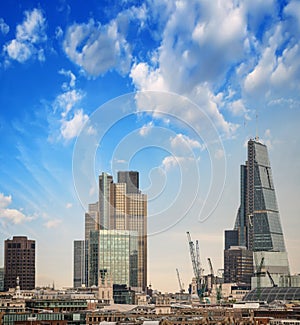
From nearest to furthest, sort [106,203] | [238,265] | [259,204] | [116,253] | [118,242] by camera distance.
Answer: [106,203] → [116,253] → [118,242] → [238,265] → [259,204]

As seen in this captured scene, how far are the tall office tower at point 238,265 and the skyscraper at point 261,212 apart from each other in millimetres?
1631

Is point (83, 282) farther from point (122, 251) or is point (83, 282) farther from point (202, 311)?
point (202, 311)

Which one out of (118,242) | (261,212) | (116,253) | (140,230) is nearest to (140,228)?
(140,230)

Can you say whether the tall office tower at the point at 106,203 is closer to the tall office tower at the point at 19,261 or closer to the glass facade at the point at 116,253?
the glass facade at the point at 116,253

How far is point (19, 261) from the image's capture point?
104938 millimetres

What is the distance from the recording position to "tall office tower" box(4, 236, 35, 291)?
104113 millimetres

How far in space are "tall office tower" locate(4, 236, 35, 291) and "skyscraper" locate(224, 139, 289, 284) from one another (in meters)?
34.1

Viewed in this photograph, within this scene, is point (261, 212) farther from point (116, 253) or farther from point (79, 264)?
point (116, 253)

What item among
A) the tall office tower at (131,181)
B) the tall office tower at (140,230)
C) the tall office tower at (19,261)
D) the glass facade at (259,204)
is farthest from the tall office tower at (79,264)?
the glass facade at (259,204)

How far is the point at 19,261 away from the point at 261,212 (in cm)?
4003

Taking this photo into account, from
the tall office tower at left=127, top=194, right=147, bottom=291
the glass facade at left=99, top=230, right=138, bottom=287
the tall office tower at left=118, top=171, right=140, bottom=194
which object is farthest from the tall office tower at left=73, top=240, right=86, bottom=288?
the tall office tower at left=118, top=171, right=140, bottom=194

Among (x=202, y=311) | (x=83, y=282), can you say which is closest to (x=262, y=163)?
(x=83, y=282)

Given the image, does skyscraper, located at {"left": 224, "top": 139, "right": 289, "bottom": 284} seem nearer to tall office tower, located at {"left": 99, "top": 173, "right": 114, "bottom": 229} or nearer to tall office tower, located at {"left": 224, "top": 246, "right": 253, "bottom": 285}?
tall office tower, located at {"left": 224, "top": 246, "right": 253, "bottom": 285}

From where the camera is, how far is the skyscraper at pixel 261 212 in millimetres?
125250
